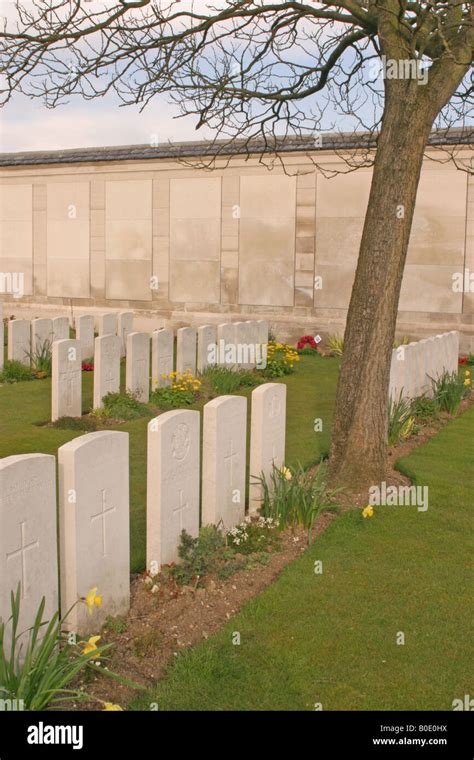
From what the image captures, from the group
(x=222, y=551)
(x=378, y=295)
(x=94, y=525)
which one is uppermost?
(x=378, y=295)

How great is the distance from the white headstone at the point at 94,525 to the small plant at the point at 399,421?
4594mm

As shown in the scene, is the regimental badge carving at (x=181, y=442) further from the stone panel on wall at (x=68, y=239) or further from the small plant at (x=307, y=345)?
the stone panel on wall at (x=68, y=239)

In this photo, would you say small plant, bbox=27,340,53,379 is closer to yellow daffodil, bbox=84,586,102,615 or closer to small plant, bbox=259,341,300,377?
small plant, bbox=259,341,300,377

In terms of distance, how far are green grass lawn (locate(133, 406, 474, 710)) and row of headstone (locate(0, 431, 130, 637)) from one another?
0.63 metres

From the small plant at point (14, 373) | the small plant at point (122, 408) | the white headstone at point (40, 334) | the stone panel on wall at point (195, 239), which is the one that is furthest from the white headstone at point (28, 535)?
the stone panel on wall at point (195, 239)

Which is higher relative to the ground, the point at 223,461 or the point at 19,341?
the point at 19,341

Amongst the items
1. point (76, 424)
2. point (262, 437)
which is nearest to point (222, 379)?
point (76, 424)

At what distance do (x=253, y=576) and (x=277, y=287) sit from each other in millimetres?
12631

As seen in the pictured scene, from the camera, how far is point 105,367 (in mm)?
10719

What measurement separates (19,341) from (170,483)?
29.0ft

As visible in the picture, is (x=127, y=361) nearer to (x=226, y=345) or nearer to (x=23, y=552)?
(x=226, y=345)

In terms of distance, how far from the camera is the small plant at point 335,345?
637 inches

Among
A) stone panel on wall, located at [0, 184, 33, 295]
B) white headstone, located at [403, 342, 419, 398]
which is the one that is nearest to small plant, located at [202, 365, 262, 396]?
white headstone, located at [403, 342, 419, 398]

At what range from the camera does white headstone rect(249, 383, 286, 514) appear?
21.1ft
